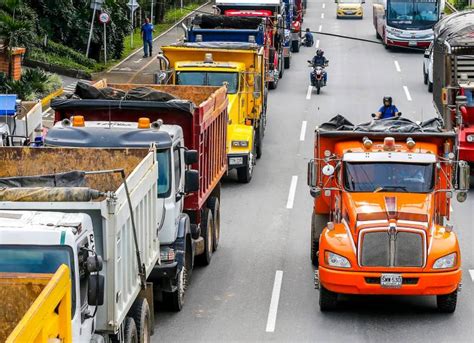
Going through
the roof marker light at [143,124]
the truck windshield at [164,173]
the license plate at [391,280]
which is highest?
the roof marker light at [143,124]

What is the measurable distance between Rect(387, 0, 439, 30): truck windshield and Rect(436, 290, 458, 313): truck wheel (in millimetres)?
37222

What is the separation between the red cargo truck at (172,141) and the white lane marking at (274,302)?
50.9 inches

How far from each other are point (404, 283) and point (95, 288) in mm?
6328

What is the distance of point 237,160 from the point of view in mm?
28562

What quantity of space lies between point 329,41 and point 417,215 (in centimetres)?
4100

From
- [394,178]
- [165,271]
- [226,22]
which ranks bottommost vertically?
[165,271]

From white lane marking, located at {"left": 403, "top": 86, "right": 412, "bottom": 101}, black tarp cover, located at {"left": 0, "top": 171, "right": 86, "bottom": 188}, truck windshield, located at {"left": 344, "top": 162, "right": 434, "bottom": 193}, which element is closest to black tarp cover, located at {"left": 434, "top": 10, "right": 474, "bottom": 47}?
white lane marking, located at {"left": 403, "top": 86, "right": 412, "bottom": 101}

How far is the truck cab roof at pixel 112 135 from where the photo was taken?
1786cm

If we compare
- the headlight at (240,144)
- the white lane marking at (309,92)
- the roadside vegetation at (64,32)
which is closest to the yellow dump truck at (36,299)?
the headlight at (240,144)

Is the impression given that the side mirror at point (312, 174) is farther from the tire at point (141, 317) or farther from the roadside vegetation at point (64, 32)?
the roadside vegetation at point (64, 32)

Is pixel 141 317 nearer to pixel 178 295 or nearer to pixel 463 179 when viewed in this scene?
pixel 178 295

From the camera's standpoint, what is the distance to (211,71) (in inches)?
1150

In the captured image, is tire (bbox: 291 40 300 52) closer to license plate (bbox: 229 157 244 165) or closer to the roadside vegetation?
the roadside vegetation

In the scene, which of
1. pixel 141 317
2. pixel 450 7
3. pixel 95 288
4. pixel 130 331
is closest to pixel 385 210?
pixel 141 317
